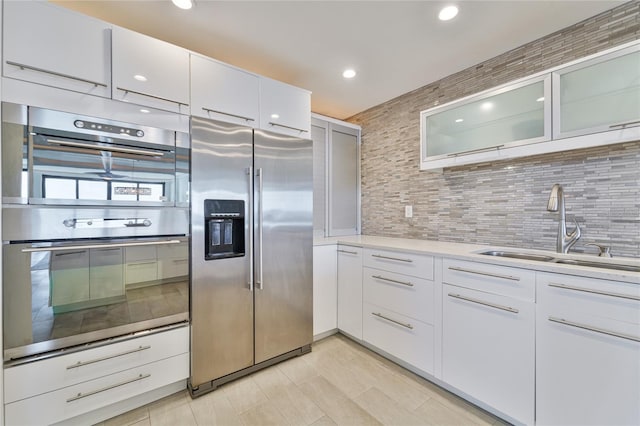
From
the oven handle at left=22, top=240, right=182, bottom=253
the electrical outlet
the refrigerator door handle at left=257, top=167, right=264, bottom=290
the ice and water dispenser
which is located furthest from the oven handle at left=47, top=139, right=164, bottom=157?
the electrical outlet

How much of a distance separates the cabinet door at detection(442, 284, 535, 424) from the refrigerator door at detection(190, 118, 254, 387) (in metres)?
1.40

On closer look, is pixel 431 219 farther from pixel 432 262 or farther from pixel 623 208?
pixel 623 208

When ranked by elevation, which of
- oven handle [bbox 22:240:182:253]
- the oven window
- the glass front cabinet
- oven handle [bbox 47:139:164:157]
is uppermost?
the glass front cabinet

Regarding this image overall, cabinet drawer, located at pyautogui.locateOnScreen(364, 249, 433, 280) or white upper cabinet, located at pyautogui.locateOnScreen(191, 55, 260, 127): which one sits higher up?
white upper cabinet, located at pyautogui.locateOnScreen(191, 55, 260, 127)

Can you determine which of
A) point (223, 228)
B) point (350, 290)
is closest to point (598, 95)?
point (350, 290)

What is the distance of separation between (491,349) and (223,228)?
1852 millimetres

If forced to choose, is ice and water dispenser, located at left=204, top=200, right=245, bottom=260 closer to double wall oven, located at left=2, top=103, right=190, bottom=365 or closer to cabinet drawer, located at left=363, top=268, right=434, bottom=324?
double wall oven, located at left=2, top=103, right=190, bottom=365

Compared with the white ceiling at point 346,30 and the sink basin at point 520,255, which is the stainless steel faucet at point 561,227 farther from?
the white ceiling at point 346,30

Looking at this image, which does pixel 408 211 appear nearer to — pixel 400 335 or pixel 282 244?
pixel 400 335

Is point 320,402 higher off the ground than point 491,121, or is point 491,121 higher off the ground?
point 491,121

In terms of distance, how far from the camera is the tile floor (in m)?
1.53

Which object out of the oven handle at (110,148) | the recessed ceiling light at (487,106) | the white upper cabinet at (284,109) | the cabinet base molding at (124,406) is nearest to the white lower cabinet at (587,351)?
the recessed ceiling light at (487,106)

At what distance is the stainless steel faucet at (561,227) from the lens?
5.41 feet

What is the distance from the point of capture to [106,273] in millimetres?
1458
